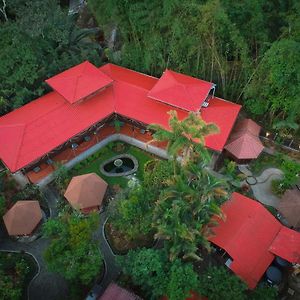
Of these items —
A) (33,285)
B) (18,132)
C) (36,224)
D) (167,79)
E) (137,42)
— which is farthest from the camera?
(137,42)

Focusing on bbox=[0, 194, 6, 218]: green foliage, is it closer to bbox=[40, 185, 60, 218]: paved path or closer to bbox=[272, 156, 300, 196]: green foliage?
bbox=[40, 185, 60, 218]: paved path

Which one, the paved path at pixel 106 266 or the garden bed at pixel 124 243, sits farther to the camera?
the garden bed at pixel 124 243

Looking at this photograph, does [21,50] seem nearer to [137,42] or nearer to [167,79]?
[137,42]

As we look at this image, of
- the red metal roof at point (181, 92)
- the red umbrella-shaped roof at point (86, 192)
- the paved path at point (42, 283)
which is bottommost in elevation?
the paved path at point (42, 283)

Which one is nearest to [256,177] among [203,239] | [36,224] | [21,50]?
[203,239]

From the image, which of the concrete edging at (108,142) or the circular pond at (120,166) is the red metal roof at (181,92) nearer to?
the concrete edging at (108,142)

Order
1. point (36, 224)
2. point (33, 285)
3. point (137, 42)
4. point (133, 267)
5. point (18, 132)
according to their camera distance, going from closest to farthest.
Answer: point (133, 267), point (33, 285), point (36, 224), point (18, 132), point (137, 42)

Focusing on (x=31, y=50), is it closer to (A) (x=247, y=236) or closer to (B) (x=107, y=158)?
(B) (x=107, y=158)

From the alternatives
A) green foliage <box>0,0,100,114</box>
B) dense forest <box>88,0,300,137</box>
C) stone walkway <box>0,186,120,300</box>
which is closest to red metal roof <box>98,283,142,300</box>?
stone walkway <box>0,186,120,300</box>

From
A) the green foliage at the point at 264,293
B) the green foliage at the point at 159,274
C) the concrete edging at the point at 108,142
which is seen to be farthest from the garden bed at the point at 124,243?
the green foliage at the point at 264,293
